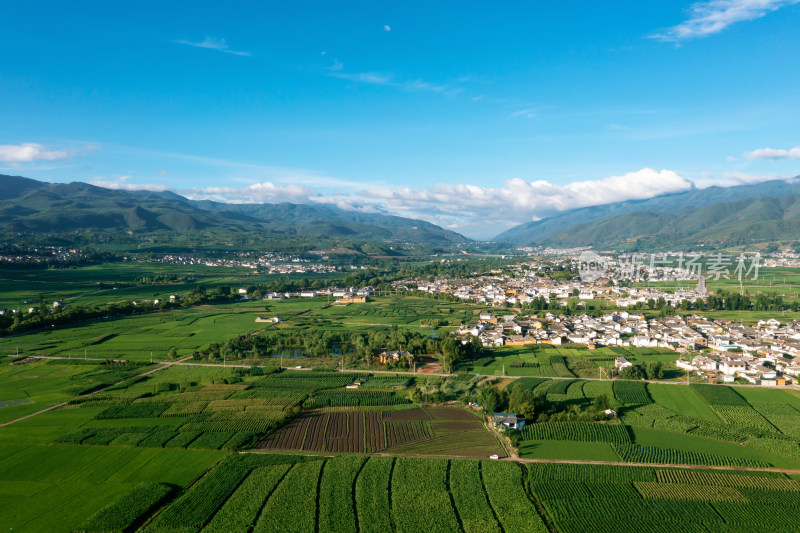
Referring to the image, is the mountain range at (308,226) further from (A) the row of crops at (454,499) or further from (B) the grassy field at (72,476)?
(A) the row of crops at (454,499)

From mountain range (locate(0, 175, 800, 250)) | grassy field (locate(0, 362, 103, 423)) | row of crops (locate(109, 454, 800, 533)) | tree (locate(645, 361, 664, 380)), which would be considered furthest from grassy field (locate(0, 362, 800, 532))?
mountain range (locate(0, 175, 800, 250))

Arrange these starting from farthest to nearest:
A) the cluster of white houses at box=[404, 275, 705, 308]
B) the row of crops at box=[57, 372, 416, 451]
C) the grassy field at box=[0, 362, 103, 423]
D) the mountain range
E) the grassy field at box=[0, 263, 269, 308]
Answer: the mountain range
the grassy field at box=[0, 263, 269, 308]
the cluster of white houses at box=[404, 275, 705, 308]
the grassy field at box=[0, 362, 103, 423]
the row of crops at box=[57, 372, 416, 451]

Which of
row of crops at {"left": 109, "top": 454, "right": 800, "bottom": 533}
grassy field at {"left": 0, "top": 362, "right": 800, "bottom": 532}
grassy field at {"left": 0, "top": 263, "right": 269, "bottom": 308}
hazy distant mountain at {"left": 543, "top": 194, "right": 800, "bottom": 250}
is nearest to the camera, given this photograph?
row of crops at {"left": 109, "top": 454, "right": 800, "bottom": 533}

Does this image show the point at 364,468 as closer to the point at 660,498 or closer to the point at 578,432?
the point at 578,432

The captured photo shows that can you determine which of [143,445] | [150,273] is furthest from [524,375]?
[150,273]

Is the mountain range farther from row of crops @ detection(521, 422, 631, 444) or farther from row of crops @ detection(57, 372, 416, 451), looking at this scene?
row of crops @ detection(521, 422, 631, 444)

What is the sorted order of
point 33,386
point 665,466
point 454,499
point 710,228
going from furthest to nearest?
point 710,228 → point 33,386 → point 665,466 → point 454,499

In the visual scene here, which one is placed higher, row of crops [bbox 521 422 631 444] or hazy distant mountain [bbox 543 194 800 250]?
hazy distant mountain [bbox 543 194 800 250]

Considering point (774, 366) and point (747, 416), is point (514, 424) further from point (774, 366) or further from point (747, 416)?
point (774, 366)

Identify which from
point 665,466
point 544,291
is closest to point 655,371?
point 665,466
